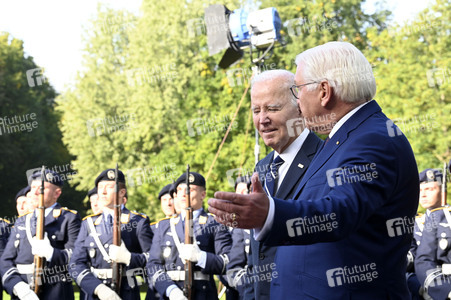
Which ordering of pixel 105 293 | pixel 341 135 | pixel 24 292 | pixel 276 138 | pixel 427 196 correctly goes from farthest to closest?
pixel 427 196 < pixel 24 292 < pixel 105 293 < pixel 276 138 < pixel 341 135

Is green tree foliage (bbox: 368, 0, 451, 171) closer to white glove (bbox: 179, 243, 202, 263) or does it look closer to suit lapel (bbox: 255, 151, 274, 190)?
white glove (bbox: 179, 243, 202, 263)

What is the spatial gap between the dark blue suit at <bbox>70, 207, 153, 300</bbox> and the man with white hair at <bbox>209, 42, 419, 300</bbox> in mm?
5259

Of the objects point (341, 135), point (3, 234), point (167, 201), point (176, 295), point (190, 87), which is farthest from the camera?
point (190, 87)

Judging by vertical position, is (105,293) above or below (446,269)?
above

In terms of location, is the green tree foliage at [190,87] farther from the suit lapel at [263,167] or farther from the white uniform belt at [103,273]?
the suit lapel at [263,167]

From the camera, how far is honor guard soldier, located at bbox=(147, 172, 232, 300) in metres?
7.81

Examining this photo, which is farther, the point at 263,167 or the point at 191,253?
the point at 191,253

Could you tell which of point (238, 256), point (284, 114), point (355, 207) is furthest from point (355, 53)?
point (238, 256)

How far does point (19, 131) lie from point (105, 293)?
30392mm

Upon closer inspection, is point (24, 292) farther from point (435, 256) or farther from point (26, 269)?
point (435, 256)

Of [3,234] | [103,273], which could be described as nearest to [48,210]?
[103,273]

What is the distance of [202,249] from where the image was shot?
8.17 m

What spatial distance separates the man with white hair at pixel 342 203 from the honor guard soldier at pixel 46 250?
5.93 metres

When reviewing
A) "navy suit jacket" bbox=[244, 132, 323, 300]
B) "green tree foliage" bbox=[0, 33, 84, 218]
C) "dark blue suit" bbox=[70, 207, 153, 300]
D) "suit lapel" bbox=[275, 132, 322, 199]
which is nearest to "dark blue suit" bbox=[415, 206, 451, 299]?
"dark blue suit" bbox=[70, 207, 153, 300]
